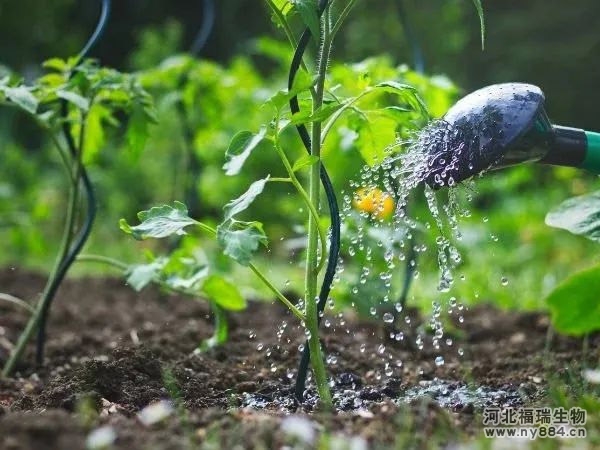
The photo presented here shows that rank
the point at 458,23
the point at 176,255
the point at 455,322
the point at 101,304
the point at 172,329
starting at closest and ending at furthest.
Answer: the point at 176,255 < the point at 172,329 < the point at 455,322 < the point at 101,304 < the point at 458,23

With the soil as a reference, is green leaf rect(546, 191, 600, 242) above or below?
above

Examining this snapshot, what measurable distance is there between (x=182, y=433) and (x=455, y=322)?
6.03ft

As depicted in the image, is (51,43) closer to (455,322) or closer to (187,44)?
(187,44)

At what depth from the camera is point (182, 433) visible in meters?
1.39

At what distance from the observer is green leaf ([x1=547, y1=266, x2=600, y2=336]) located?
1.44 metres

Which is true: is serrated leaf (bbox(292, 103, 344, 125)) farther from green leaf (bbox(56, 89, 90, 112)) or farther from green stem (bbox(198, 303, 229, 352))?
green stem (bbox(198, 303, 229, 352))

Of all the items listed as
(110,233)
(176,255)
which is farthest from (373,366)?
(110,233)

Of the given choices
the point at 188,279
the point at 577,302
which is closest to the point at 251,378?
the point at 188,279

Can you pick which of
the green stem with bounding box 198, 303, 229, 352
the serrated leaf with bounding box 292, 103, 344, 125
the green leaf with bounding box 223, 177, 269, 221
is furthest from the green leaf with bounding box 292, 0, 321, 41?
the green stem with bounding box 198, 303, 229, 352

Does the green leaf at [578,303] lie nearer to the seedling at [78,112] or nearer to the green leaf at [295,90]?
the green leaf at [295,90]

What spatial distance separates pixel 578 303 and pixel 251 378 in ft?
2.98

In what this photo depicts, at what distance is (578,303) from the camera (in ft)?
4.75

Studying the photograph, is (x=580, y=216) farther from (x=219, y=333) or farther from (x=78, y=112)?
(x=78, y=112)

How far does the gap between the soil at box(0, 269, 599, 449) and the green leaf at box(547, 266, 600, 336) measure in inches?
9.4
